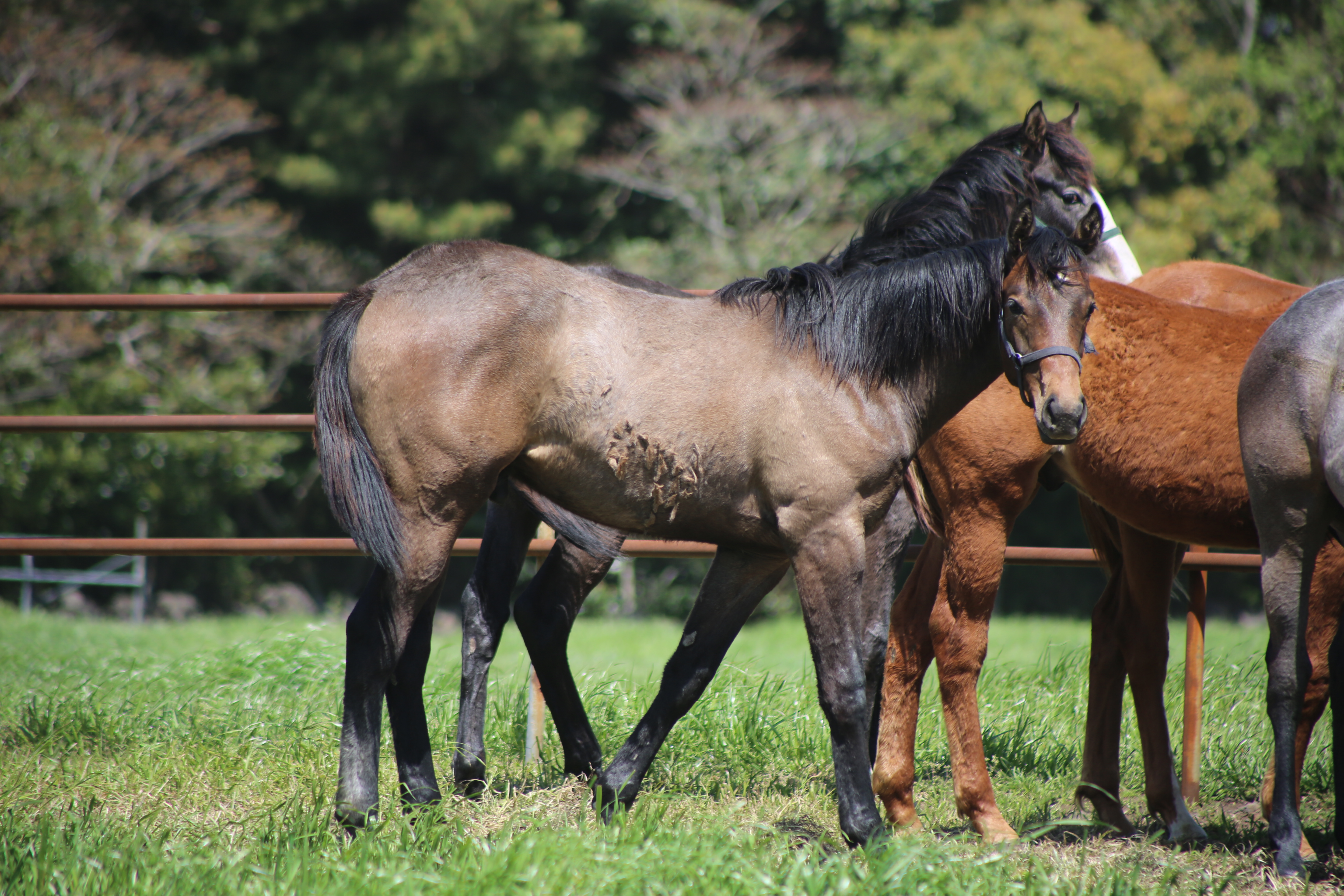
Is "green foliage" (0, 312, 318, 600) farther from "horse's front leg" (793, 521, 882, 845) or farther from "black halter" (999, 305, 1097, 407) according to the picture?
"black halter" (999, 305, 1097, 407)

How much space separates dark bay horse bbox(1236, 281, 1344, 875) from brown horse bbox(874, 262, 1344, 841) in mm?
364

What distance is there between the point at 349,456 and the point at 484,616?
3.30ft

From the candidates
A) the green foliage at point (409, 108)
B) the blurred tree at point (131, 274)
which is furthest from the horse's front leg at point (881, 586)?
the green foliage at point (409, 108)

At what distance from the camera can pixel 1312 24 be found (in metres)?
15.8

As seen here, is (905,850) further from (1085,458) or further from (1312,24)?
(1312,24)

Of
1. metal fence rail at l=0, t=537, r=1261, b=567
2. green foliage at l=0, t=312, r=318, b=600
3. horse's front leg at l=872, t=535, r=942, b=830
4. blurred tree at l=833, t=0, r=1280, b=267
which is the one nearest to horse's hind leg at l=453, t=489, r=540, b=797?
metal fence rail at l=0, t=537, r=1261, b=567

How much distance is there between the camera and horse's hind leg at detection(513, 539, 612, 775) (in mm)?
3637

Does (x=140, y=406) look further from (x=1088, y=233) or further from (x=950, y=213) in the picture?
(x=1088, y=233)

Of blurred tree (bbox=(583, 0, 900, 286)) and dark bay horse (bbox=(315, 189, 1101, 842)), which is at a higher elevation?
blurred tree (bbox=(583, 0, 900, 286))

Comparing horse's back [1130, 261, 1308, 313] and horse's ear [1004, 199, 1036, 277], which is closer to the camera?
horse's ear [1004, 199, 1036, 277]

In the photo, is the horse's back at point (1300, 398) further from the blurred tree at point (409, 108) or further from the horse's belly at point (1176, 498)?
the blurred tree at point (409, 108)

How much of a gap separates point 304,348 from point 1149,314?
44.9ft

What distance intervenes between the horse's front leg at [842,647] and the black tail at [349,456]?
113cm

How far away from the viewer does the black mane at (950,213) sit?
3.35 m
